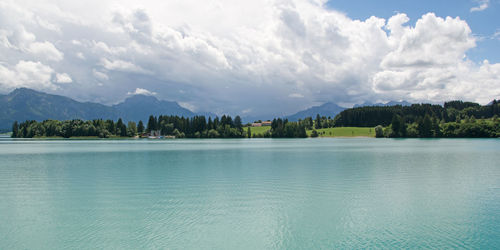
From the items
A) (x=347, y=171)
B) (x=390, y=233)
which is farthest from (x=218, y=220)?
(x=347, y=171)

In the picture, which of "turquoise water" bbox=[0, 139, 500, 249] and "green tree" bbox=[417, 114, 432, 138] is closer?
"turquoise water" bbox=[0, 139, 500, 249]

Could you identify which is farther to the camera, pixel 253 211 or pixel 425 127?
pixel 425 127

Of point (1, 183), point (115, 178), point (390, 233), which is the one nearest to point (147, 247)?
point (390, 233)

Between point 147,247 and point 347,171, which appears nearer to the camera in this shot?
point 147,247

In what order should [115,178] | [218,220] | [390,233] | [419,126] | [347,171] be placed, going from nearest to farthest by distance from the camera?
[390,233]
[218,220]
[115,178]
[347,171]
[419,126]

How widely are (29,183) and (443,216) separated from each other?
3634 cm

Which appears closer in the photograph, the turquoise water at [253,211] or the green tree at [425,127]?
the turquoise water at [253,211]

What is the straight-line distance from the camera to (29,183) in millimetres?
32562

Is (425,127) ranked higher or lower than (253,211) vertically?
higher

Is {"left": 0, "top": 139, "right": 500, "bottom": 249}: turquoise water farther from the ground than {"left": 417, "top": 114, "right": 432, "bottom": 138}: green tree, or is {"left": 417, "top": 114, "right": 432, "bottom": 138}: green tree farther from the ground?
{"left": 417, "top": 114, "right": 432, "bottom": 138}: green tree

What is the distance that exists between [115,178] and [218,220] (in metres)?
20.9

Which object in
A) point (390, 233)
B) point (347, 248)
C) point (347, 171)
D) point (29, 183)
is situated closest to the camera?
point (347, 248)

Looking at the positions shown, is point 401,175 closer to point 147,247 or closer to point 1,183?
point 147,247

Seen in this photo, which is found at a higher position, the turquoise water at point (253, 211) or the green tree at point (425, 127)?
the green tree at point (425, 127)
